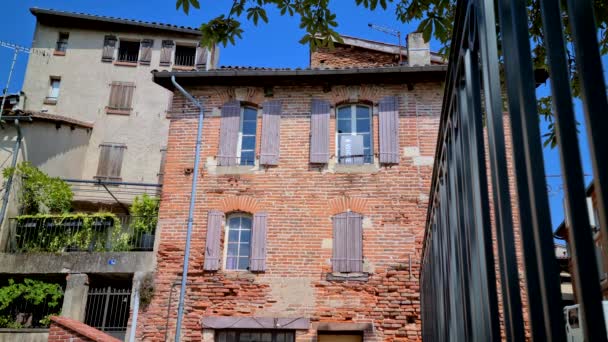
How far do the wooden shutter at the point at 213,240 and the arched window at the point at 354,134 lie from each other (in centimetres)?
359

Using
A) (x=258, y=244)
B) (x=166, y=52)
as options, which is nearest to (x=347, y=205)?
(x=258, y=244)

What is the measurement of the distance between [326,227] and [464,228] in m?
13.1

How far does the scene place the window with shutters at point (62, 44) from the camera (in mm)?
27344

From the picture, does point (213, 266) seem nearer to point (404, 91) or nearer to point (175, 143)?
point (175, 143)

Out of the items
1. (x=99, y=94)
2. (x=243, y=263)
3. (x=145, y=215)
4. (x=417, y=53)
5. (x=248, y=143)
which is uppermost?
(x=99, y=94)

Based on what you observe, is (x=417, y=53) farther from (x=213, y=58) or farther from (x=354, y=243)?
(x=213, y=58)

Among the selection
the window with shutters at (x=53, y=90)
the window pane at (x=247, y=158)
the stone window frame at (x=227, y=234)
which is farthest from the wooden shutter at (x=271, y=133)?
the window with shutters at (x=53, y=90)

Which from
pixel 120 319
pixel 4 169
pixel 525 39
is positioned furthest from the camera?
pixel 4 169

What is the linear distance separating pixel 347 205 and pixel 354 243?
1.03m

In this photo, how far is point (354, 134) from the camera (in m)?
15.6

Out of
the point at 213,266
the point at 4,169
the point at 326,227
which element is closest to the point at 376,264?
the point at 326,227

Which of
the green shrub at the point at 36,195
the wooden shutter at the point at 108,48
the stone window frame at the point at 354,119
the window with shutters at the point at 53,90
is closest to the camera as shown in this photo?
the stone window frame at the point at 354,119

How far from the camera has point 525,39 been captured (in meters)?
1.01

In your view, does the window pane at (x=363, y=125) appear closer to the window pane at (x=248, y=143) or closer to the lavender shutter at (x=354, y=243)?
the lavender shutter at (x=354, y=243)
